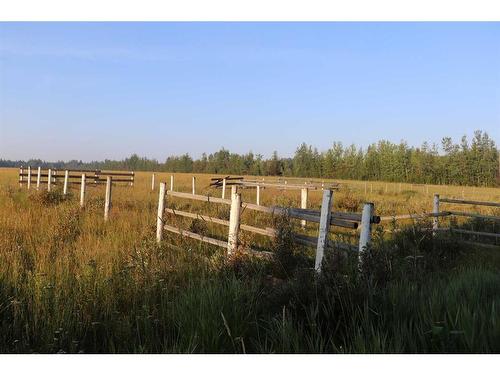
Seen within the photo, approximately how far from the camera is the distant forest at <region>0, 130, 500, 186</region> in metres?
85.1

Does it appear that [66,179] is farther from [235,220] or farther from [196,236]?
[235,220]

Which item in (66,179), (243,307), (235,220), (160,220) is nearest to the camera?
(243,307)

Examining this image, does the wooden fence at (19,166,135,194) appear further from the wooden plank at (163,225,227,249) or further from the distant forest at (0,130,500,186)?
the distant forest at (0,130,500,186)

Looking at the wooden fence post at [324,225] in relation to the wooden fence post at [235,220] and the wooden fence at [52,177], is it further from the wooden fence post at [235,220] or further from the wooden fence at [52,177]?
the wooden fence at [52,177]

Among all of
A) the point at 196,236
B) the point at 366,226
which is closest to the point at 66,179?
the point at 196,236

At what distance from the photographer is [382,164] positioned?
101500mm

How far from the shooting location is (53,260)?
257 inches

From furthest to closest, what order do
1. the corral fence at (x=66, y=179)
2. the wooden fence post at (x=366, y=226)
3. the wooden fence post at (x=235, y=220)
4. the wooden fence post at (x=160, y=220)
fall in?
the corral fence at (x=66, y=179), the wooden fence post at (x=160, y=220), the wooden fence post at (x=235, y=220), the wooden fence post at (x=366, y=226)

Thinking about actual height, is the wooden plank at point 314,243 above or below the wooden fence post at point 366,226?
below

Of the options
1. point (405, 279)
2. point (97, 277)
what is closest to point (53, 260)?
point (97, 277)

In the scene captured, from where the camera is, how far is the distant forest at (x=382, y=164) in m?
85.1

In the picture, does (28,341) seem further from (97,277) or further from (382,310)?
(382,310)

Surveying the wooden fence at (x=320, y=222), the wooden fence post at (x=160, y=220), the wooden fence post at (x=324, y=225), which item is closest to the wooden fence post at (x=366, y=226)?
the wooden fence at (x=320, y=222)

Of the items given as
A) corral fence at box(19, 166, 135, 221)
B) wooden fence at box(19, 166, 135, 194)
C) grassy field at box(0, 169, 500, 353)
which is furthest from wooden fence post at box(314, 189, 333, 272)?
wooden fence at box(19, 166, 135, 194)
